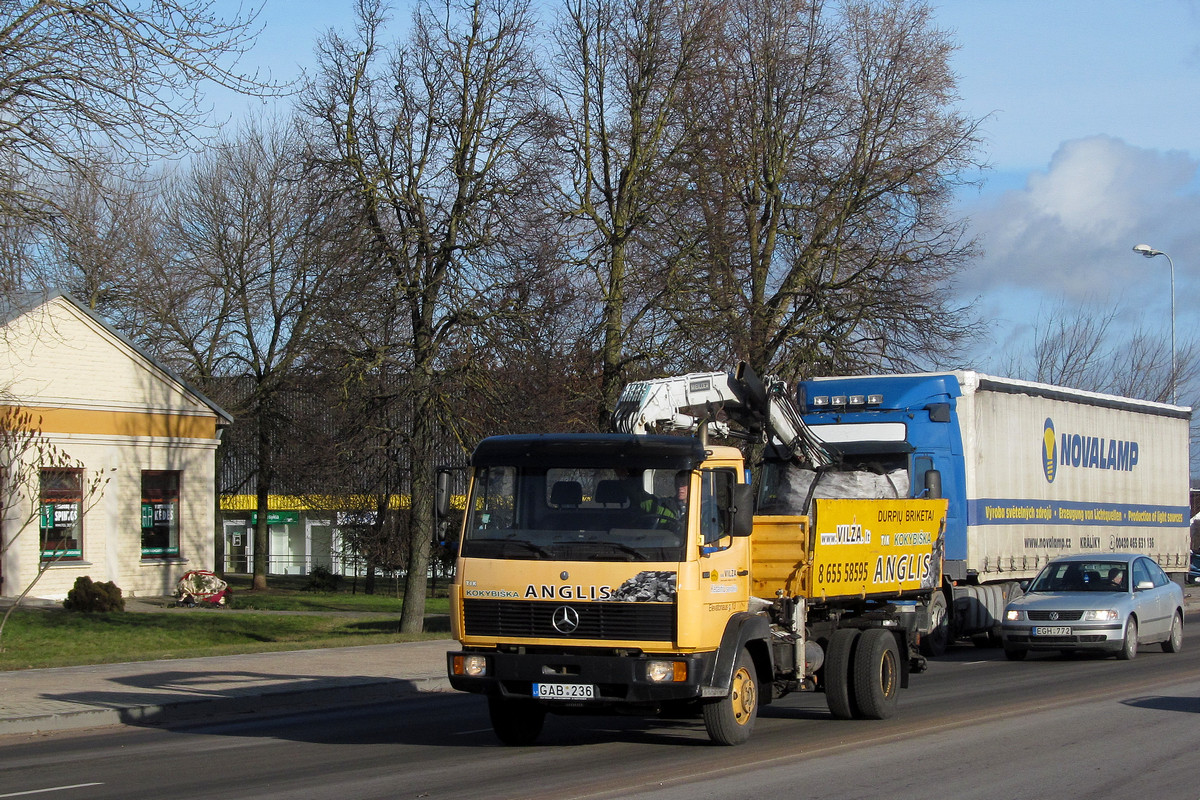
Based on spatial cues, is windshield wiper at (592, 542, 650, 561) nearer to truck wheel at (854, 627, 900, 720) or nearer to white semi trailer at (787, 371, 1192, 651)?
truck wheel at (854, 627, 900, 720)

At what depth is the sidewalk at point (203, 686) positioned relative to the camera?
42.8 ft

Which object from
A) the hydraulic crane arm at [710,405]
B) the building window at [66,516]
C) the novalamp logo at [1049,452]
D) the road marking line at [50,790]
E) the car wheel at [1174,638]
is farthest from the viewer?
the building window at [66,516]

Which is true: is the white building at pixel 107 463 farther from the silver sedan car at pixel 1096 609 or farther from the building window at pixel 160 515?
the silver sedan car at pixel 1096 609

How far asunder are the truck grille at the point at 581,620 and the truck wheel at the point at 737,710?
0.86 metres

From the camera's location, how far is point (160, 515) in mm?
34469

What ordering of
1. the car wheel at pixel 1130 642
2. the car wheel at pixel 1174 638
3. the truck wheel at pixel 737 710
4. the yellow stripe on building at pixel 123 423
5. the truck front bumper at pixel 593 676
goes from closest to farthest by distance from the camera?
the truck front bumper at pixel 593 676
the truck wheel at pixel 737 710
the car wheel at pixel 1130 642
the car wheel at pixel 1174 638
the yellow stripe on building at pixel 123 423

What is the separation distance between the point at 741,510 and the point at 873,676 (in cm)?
286

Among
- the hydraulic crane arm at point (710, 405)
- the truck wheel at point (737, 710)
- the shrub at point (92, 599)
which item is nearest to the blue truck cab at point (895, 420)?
the hydraulic crane arm at point (710, 405)

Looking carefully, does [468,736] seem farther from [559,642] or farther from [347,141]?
[347,141]

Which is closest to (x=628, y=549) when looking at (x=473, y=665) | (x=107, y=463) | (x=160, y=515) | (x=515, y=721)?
(x=473, y=665)

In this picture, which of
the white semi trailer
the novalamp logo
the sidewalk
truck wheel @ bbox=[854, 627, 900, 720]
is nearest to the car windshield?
the white semi trailer

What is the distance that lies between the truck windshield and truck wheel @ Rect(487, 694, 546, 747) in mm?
1524

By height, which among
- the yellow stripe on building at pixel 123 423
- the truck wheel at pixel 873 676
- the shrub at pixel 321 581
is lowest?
the shrub at pixel 321 581

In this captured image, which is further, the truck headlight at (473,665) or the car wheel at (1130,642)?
the car wheel at (1130,642)
